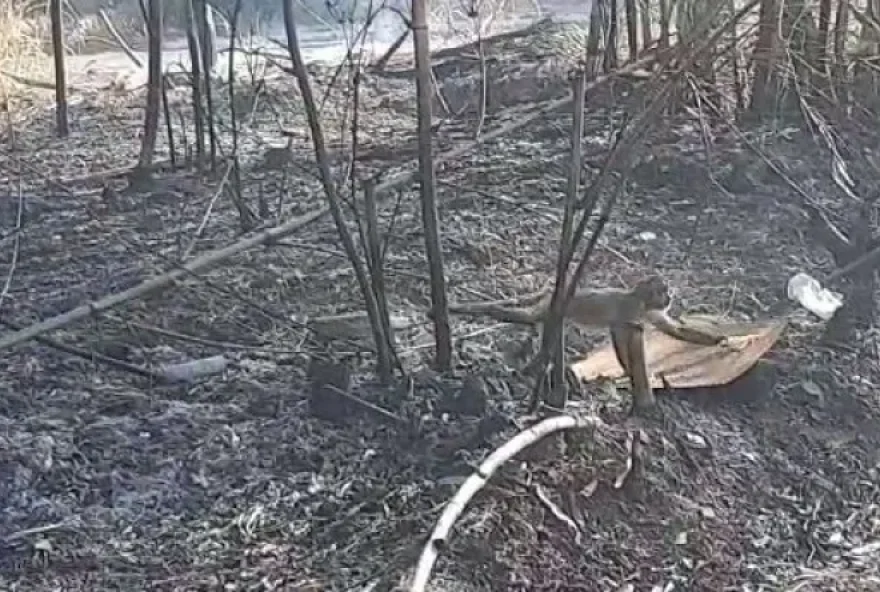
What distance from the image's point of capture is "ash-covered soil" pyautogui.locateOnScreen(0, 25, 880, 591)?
267 centimetres

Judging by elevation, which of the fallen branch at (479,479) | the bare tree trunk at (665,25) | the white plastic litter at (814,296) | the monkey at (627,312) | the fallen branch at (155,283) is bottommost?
the white plastic litter at (814,296)

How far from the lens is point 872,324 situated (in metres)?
3.73

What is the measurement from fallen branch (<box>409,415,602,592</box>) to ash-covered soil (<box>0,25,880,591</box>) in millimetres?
55

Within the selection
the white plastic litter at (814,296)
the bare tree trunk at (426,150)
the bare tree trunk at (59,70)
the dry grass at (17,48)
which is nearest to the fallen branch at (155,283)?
the bare tree trunk at (426,150)

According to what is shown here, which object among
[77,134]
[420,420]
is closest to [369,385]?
[420,420]

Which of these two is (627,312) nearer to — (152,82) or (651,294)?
(651,294)

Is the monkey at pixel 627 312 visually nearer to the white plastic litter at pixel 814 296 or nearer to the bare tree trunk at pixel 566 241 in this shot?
the bare tree trunk at pixel 566 241

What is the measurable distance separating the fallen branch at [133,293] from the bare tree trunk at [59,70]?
2.82 metres

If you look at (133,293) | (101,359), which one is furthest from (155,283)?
(101,359)

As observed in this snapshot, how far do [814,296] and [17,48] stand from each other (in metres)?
6.01

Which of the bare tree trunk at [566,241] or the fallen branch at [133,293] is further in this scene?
the fallen branch at [133,293]

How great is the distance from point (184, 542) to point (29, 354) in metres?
1.31

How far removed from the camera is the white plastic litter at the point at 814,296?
3.92m

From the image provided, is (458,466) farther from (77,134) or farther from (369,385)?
(77,134)
